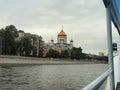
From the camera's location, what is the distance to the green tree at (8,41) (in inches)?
2790

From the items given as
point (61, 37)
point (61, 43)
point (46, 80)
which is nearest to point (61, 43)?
point (61, 43)

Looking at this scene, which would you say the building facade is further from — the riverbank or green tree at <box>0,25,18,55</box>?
green tree at <box>0,25,18,55</box>

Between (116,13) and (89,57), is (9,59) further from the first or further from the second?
(116,13)

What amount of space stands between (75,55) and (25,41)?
21.3 m

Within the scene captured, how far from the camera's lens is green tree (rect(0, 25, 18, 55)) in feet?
233

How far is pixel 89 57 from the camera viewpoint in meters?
103

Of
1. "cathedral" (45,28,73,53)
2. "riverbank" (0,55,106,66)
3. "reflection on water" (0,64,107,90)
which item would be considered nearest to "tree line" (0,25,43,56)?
"riverbank" (0,55,106,66)

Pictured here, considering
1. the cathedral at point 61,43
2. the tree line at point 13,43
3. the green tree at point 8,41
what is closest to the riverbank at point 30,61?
the tree line at point 13,43

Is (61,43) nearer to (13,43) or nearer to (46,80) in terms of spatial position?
(13,43)

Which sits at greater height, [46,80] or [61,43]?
[61,43]

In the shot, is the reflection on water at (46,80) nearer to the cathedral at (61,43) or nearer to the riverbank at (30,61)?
the riverbank at (30,61)

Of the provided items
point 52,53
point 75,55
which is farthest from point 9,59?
point 75,55

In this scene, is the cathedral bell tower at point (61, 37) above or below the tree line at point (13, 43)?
above

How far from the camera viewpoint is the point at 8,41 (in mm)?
71688
